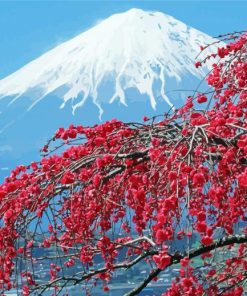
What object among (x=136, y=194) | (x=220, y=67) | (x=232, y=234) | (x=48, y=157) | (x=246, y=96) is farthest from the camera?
(x=220, y=67)

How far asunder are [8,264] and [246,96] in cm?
289

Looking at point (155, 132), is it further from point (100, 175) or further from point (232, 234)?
point (232, 234)

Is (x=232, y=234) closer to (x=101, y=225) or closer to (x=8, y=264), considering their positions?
(x=101, y=225)

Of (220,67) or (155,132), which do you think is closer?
(155,132)

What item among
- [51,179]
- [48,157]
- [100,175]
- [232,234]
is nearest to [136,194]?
[100,175]

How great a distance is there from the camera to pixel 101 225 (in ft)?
15.4

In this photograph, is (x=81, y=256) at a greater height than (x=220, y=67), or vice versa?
(x=220, y=67)

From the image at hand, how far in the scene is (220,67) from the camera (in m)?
7.33

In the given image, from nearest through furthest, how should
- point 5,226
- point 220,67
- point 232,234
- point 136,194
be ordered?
point 136,194 < point 5,226 < point 232,234 < point 220,67

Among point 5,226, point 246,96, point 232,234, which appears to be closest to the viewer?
point 5,226

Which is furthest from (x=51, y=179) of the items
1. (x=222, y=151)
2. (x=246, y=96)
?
(x=246, y=96)

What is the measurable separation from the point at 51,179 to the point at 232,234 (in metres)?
1.56

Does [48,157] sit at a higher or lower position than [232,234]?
higher

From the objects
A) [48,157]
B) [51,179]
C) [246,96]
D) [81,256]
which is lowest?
[81,256]
